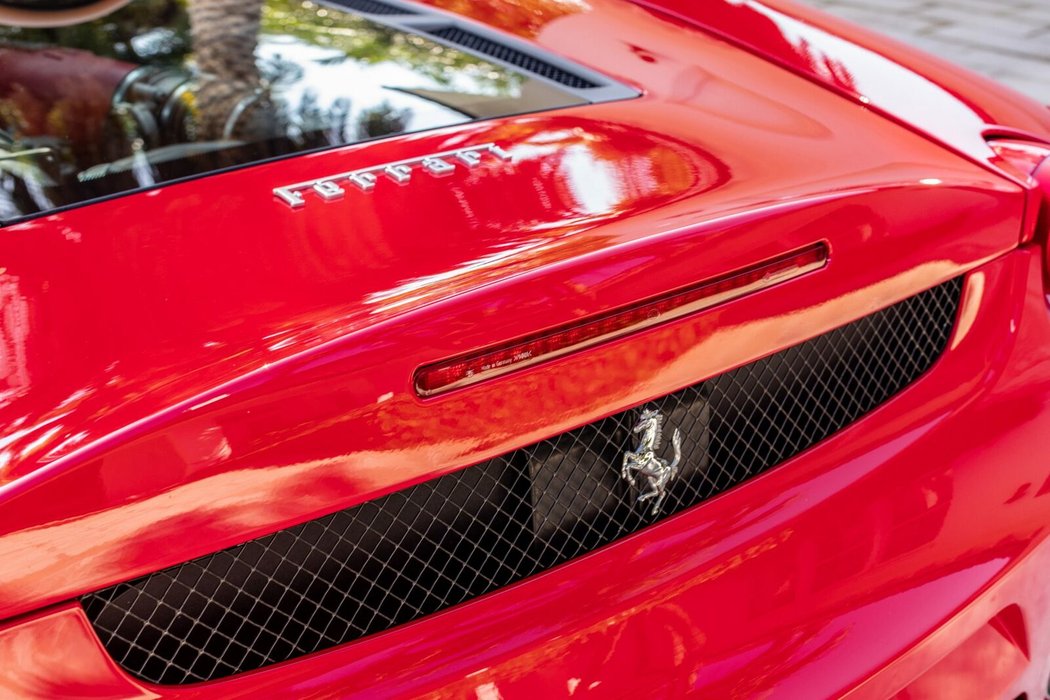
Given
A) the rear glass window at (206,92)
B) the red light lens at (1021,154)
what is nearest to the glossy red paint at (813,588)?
the red light lens at (1021,154)

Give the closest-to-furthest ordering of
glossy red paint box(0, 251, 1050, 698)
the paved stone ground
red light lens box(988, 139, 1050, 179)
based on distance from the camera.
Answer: glossy red paint box(0, 251, 1050, 698)
red light lens box(988, 139, 1050, 179)
the paved stone ground

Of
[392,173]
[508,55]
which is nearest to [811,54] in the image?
[508,55]

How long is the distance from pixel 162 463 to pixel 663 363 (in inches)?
21.7


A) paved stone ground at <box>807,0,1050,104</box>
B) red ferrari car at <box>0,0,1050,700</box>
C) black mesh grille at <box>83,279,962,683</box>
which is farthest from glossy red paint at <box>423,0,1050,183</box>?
paved stone ground at <box>807,0,1050,104</box>

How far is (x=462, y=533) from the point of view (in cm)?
134

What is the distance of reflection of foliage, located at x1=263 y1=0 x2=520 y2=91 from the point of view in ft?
6.40

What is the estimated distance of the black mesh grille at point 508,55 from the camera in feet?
6.25

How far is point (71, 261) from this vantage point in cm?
135

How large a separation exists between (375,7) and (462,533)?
1.18 m

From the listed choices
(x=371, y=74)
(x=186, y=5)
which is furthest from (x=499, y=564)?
(x=186, y=5)

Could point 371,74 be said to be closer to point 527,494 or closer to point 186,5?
point 186,5

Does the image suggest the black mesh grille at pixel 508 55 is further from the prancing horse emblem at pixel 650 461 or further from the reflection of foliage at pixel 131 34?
the prancing horse emblem at pixel 650 461

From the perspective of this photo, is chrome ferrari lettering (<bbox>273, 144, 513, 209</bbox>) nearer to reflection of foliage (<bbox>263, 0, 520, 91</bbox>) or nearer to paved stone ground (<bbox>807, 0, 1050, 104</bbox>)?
reflection of foliage (<bbox>263, 0, 520, 91</bbox>)

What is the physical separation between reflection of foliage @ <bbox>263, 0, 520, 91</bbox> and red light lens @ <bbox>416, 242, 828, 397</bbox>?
2.00 feet
